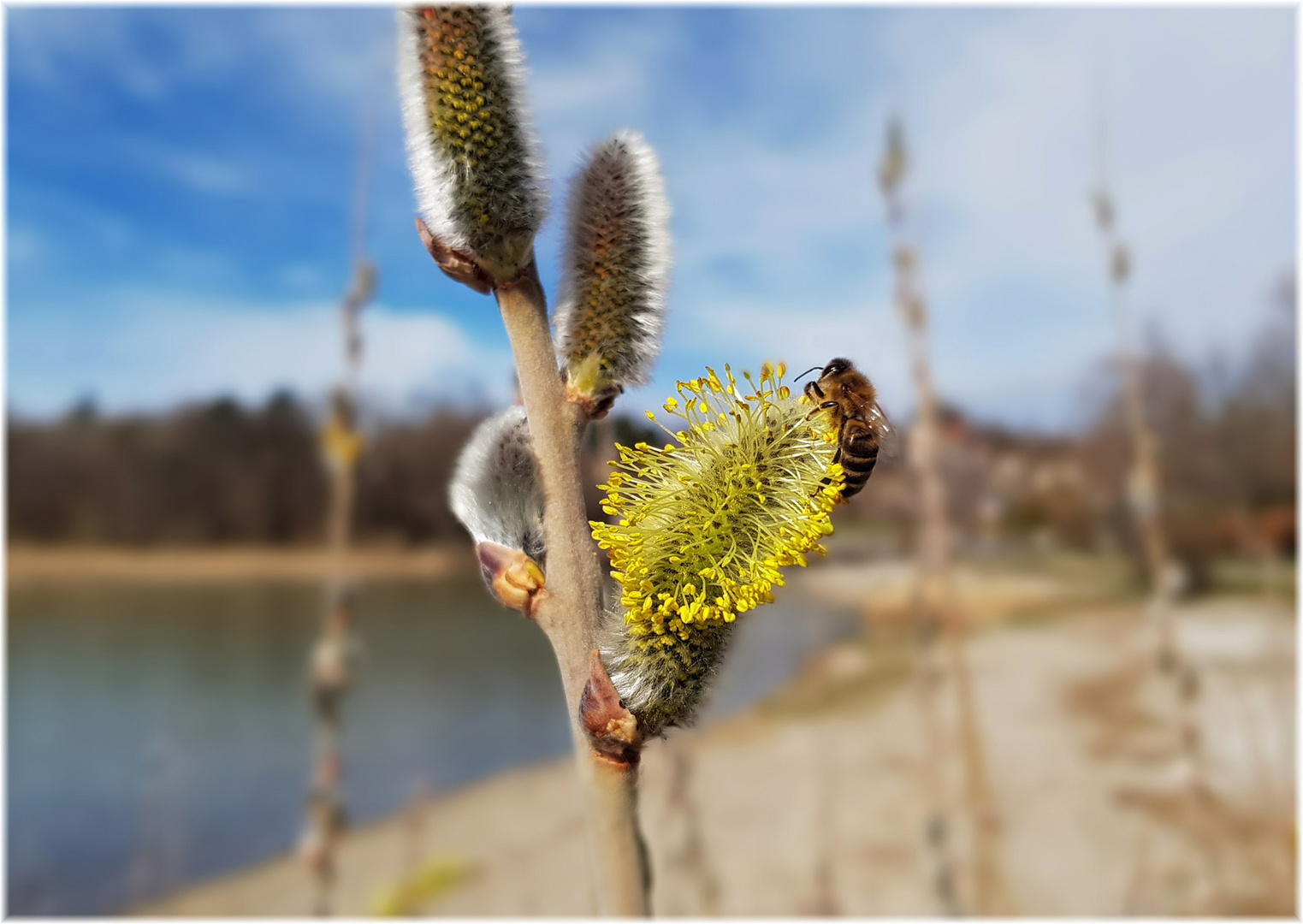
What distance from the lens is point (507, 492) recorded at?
1.15 ft

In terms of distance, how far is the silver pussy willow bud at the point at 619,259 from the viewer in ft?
1.18

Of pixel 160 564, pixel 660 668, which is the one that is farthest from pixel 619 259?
Result: pixel 160 564

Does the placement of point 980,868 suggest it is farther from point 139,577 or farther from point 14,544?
point 14,544

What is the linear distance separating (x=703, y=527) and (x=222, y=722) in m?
9.26

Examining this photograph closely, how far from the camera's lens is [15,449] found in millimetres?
14352

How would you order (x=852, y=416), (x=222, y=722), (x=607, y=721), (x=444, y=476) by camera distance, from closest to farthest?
(x=607, y=721) → (x=852, y=416) → (x=444, y=476) → (x=222, y=722)

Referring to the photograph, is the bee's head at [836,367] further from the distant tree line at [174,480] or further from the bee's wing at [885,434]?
the distant tree line at [174,480]

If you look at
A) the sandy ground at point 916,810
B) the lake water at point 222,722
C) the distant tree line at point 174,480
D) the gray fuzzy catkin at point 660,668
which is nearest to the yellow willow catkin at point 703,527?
the gray fuzzy catkin at point 660,668

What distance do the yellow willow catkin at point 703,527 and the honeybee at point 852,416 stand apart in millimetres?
100

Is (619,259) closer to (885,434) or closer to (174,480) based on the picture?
(885,434)

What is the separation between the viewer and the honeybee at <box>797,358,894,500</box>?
0.51m

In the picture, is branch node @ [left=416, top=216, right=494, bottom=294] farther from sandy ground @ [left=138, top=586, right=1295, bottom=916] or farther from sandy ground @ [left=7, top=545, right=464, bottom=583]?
sandy ground @ [left=7, top=545, right=464, bottom=583]

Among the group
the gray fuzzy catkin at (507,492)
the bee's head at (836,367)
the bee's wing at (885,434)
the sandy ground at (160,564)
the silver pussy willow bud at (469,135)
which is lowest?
the sandy ground at (160,564)

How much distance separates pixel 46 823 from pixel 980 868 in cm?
787
